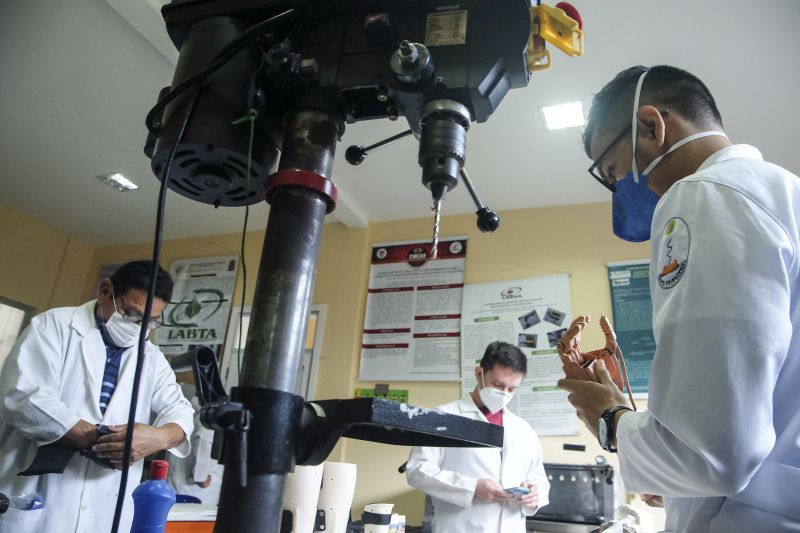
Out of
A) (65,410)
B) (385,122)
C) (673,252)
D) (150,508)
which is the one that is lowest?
(150,508)

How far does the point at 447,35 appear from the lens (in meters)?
0.64

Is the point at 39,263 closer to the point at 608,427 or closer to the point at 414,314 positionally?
the point at 414,314

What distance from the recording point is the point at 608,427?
2.58 feet

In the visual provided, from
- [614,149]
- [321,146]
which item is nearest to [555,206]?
[614,149]

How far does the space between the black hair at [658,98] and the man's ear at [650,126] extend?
1.4 inches

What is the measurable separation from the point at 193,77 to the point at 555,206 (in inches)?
129

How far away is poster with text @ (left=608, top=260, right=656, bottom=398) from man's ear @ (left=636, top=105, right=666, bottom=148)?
2.30m

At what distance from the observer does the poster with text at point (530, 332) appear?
3.18m

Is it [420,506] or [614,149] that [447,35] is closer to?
[614,149]

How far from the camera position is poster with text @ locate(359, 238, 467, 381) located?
3596 mm

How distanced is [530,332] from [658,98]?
255cm

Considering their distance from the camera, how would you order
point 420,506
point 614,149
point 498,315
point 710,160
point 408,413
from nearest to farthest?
point 408,413
point 710,160
point 614,149
point 420,506
point 498,315

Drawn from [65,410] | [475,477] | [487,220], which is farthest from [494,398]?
[487,220]

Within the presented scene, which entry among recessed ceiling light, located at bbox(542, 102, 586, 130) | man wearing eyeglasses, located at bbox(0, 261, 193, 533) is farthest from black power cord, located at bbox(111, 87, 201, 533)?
recessed ceiling light, located at bbox(542, 102, 586, 130)
